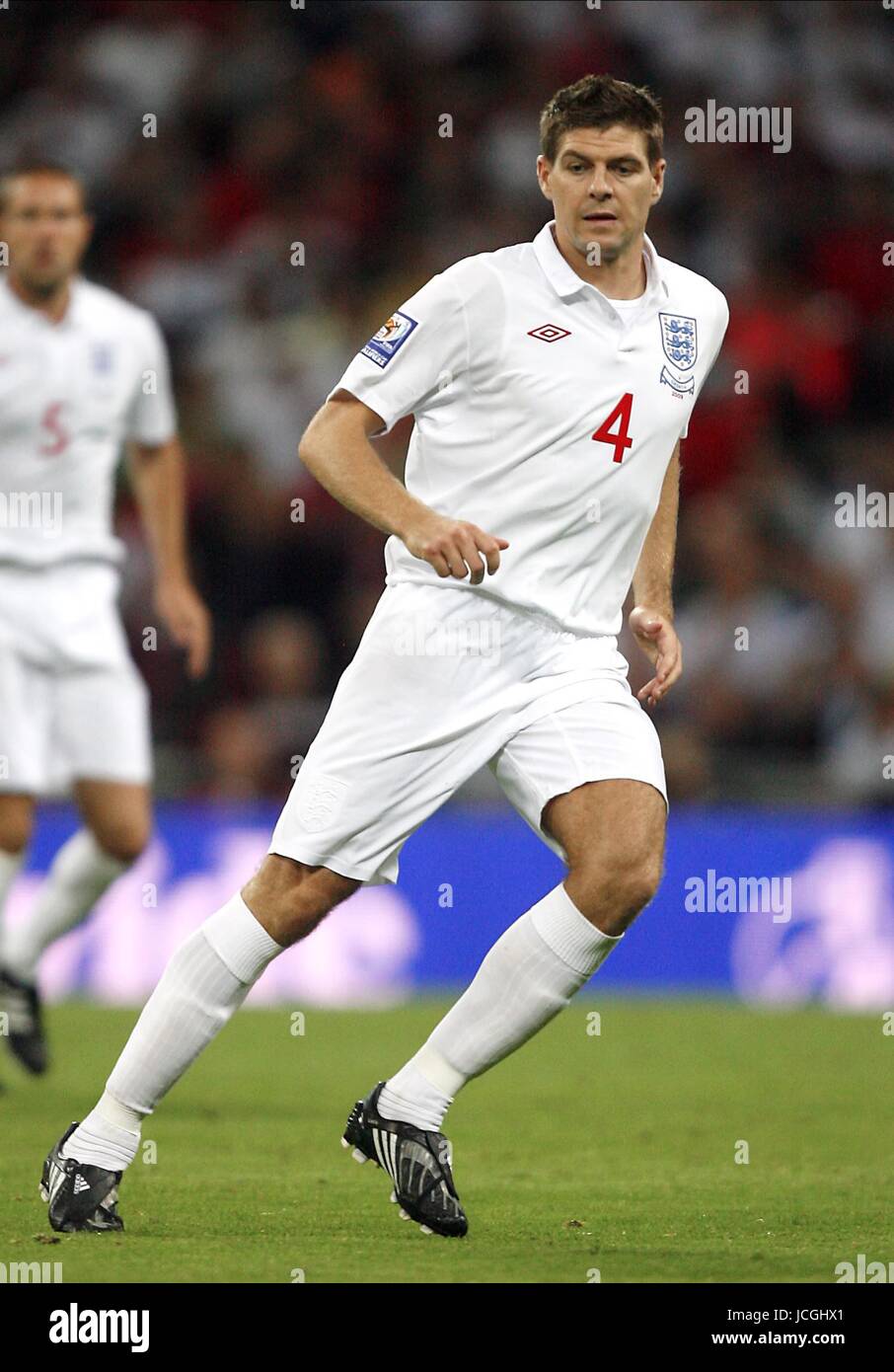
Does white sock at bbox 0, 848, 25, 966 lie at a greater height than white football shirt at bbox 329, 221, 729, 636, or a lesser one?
lesser

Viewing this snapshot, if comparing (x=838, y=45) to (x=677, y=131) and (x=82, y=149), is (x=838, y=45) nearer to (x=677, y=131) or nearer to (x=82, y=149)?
(x=677, y=131)

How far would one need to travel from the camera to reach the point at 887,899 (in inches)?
390

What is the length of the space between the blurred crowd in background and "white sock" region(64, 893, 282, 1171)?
19.1 ft

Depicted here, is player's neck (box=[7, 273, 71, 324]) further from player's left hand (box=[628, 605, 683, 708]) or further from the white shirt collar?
player's left hand (box=[628, 605, 683, 708])

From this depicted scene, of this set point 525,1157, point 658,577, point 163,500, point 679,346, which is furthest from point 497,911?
point 679,346

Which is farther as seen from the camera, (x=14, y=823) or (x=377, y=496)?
(x=14, y=823)

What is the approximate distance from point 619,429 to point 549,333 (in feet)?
0.80

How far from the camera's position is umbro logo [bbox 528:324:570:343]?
453 centimetres

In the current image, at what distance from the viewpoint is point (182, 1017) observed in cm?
450

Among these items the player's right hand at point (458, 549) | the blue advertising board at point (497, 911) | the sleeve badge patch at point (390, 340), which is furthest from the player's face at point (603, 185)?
the blue advertising board at point (497, 911)

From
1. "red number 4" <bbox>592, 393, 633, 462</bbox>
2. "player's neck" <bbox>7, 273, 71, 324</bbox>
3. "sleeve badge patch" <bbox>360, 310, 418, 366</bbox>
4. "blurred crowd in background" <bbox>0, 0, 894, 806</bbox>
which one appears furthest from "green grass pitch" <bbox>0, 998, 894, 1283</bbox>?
"player's neck" <bbox>7, 273, 71, 324</bbox>

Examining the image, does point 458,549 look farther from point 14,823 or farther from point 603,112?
point 14,823

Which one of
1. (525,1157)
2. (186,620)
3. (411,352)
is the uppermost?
(411,352)

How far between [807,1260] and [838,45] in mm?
10871
